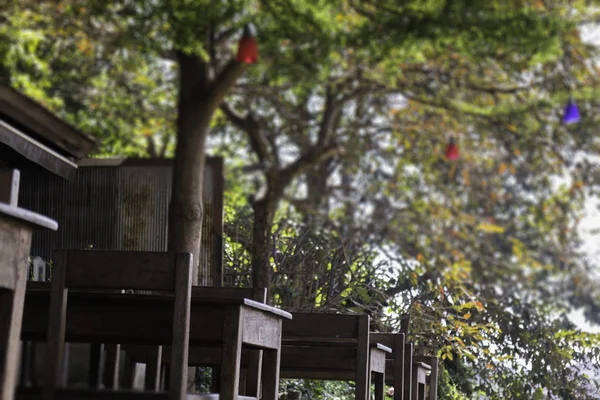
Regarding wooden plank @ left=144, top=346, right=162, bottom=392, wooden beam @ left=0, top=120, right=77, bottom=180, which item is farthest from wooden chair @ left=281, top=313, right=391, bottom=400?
wooden beam @ left=0, top=120, right=77, bottom=180

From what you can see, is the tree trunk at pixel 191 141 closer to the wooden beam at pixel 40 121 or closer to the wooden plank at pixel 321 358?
the wooden beam at pixel 40 121

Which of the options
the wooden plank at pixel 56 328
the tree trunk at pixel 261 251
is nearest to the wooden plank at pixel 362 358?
the tree trunk at pixel 261 251

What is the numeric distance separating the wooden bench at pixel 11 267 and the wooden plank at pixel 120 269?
911 mm

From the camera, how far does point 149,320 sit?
416 cm

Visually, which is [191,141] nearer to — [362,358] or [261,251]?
[261,251]

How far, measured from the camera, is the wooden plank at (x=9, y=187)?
3.03 meters

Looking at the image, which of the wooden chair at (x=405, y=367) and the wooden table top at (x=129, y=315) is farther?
the wooden chair at (x=405, y=367)

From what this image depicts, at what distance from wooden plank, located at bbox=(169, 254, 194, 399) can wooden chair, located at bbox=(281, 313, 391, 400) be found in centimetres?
122

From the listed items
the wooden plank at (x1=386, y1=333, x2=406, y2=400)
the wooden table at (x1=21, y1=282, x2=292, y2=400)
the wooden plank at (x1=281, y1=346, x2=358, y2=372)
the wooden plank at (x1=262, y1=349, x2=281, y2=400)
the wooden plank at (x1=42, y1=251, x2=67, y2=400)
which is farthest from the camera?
the wooden plank at (x1=386, y1=333, x2=406, y2=400)

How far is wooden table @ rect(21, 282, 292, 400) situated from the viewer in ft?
13.6

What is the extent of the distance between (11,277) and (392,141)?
1300cm

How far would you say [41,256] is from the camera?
248 inches

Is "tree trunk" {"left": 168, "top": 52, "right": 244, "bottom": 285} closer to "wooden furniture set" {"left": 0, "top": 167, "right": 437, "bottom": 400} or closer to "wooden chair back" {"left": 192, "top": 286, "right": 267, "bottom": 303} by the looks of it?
"wooden chair back" {"left": 192, "top": 286, "right": 267, "bottom": 303}

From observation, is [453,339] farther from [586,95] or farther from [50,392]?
[586,95]
